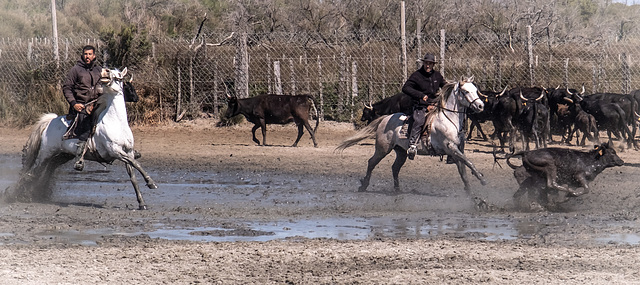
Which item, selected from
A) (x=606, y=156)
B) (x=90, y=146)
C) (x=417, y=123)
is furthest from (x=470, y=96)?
(x=90, y=146)

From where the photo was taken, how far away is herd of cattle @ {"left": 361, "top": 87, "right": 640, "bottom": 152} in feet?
61.2

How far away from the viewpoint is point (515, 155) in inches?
453

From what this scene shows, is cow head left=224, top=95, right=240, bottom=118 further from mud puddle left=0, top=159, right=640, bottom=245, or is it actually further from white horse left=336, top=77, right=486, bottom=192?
white horse left=336, top=77, right=486, bottom=192

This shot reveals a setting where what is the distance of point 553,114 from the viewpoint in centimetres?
2028

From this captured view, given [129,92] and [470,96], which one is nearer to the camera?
[129,92]

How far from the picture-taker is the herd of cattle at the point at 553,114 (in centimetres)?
1866

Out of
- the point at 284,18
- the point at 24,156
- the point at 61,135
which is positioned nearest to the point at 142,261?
the point at 61,135

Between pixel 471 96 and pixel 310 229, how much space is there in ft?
12.2

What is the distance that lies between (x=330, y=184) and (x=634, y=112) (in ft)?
28.9

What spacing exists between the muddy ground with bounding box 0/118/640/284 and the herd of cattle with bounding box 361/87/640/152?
237 centimetres

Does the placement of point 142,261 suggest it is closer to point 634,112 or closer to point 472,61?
point 634,112

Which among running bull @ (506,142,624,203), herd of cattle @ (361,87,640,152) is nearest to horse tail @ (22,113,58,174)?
running bull @ (506,142,624,203)

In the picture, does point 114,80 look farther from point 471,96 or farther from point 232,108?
point 232,108

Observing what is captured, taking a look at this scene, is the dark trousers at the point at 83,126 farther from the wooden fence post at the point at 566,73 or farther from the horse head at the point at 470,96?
the wooden fence post at the point at 566,73
